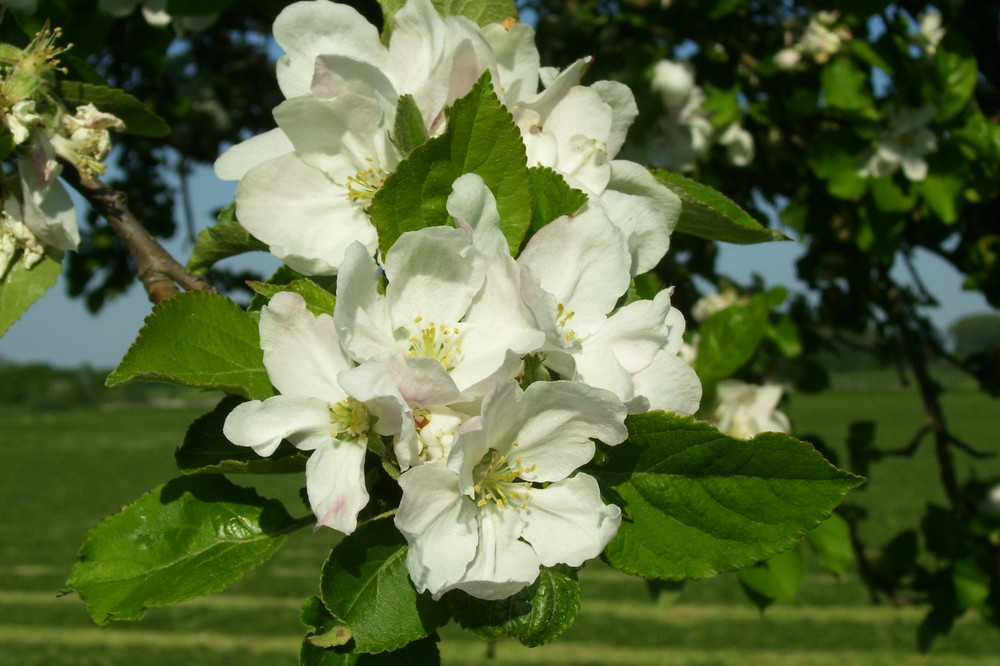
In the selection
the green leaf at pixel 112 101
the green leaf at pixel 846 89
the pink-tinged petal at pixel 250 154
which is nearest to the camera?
the pink-tinged petal at pixel 250 154

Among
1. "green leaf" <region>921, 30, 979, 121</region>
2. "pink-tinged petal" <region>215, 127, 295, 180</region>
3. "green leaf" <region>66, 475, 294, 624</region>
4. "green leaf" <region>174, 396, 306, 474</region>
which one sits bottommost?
"green leaf" <region>921, 30, 979, 121</region>

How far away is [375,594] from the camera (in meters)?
0.74

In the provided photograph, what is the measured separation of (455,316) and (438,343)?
0.03 meters

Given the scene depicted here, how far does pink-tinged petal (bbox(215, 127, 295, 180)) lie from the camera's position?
86 centimetres

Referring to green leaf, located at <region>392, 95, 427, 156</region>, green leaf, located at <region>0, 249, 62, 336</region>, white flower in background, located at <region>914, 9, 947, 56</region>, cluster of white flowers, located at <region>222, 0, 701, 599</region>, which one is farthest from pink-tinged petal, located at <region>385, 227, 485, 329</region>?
white flower in background, located at <region>914, 9, 947, 56</region>

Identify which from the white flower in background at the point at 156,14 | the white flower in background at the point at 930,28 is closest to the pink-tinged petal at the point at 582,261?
the white flower in background at the point at 156,14

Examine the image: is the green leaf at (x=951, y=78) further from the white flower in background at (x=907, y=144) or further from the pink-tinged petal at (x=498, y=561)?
the pink-tinged petal at (x=498, y=561)

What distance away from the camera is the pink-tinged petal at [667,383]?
774 mm

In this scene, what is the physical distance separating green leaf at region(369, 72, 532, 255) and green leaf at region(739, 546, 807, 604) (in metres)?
1.67

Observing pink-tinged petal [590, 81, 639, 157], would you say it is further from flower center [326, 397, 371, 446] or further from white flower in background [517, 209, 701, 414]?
flower center [326, 397, 371, 446]

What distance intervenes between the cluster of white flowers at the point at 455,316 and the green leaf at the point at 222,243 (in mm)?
67

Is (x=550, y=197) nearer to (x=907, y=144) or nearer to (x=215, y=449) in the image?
(x=215, y=449)

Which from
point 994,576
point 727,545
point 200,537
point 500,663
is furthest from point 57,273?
point 500,663

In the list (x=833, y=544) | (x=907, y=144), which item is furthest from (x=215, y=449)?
(x=907, y=144)
